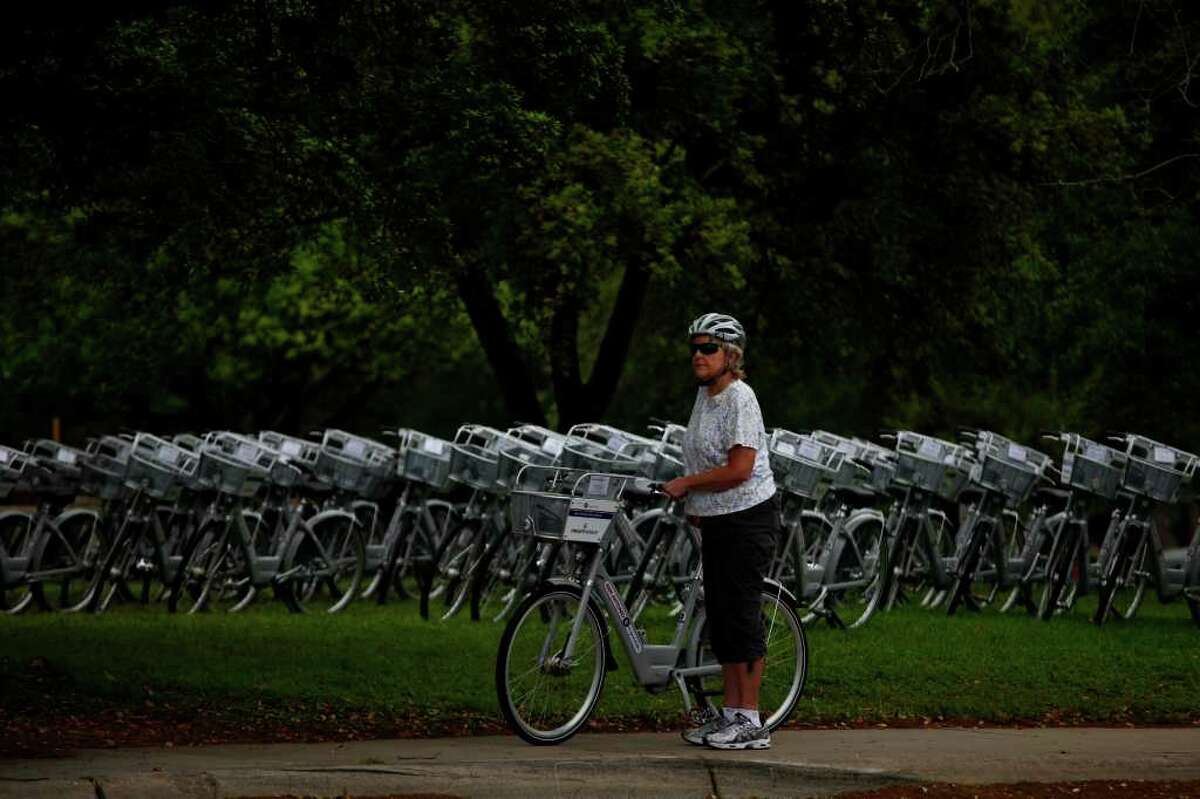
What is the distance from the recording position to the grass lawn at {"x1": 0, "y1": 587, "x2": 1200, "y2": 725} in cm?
1009

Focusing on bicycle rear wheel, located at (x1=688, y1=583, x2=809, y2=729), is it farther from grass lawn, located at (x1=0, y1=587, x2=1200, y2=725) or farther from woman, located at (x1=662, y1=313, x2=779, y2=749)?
grass lawn, located at (x1=0, y1=587, x2=1200, y2=725)

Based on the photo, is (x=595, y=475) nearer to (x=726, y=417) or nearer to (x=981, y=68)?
(x=726, y=417)

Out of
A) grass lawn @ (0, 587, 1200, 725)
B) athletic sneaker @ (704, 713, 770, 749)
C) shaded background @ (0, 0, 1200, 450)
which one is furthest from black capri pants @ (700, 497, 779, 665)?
shaded background @ (0, 0, 1200, 450)

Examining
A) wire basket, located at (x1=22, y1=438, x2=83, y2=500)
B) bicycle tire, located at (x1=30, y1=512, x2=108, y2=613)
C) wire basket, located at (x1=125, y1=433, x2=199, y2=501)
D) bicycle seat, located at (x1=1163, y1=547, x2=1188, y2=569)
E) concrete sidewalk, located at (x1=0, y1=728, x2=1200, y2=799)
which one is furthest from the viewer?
wire basket, located at (x1=22, y1=438, x2=83, y2=500)

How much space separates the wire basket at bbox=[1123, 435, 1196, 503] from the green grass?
3.13ft

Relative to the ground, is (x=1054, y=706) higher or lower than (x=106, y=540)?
higher

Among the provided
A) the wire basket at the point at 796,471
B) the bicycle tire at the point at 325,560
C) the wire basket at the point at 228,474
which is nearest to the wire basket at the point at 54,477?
the wire basket at the point at 228,474

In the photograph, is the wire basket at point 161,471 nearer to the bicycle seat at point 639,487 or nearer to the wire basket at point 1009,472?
the wire basket at point 1009,472

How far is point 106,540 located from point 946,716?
26.4 ft

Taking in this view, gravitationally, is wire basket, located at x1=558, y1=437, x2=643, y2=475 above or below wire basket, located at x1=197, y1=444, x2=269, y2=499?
above

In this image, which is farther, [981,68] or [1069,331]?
[1069,331]

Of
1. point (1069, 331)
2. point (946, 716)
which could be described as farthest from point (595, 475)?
point (1069, 331)

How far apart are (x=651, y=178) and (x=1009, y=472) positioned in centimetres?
515

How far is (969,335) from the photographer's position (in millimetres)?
23578
